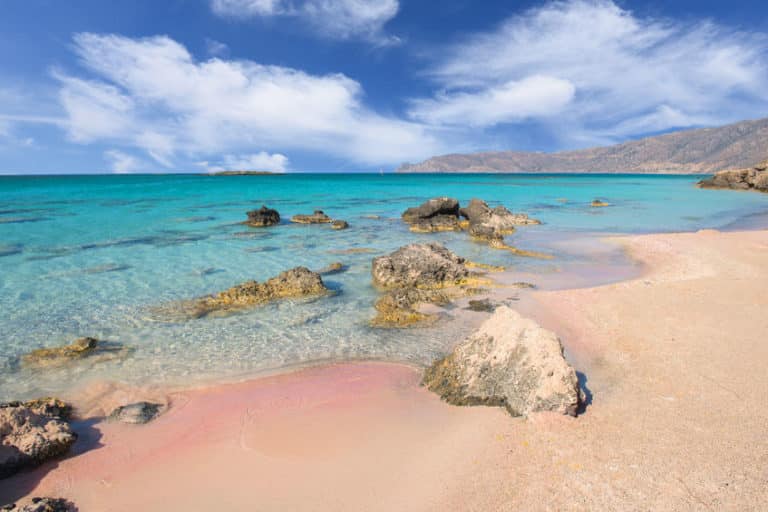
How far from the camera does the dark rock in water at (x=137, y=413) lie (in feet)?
17.9

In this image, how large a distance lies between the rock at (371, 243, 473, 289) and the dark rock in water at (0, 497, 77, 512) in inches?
331

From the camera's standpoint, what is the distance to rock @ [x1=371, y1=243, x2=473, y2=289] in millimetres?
11547

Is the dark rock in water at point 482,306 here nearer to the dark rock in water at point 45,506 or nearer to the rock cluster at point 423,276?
the rock cluster at point 423,276

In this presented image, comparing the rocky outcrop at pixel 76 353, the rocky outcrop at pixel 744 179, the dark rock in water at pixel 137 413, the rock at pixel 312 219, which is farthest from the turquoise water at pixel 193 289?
the rocky outcrop at pixel 744 179

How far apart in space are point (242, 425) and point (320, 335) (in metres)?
3.07

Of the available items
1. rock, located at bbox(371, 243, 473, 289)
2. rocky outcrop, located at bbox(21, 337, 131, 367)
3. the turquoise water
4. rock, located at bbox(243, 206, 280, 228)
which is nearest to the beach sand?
the turquoise water

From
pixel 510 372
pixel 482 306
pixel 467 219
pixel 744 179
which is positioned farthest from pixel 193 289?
pixel 744 179

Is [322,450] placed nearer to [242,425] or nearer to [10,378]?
[242,425]

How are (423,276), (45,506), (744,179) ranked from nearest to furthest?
(45,506)
(423,276)
(744,179)

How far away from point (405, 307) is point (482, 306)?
6.09ft

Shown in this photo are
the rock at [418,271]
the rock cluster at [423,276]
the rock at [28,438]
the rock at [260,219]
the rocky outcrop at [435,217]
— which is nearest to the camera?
the rock at [28,438]

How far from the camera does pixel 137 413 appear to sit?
18.2ft

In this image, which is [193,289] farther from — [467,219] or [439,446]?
[467,219]

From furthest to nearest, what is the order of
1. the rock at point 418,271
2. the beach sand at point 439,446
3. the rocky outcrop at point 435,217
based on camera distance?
1. the rocky outcrop at point 435,217
2. the rock at point 418,271
3. the beach sand at point 439,446
